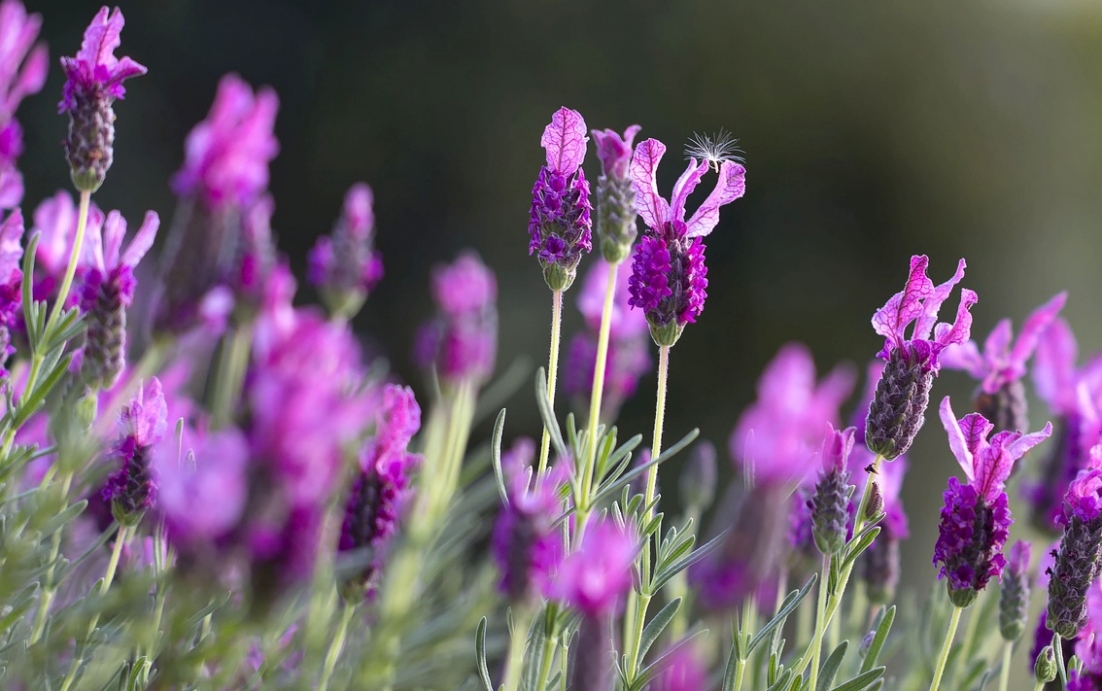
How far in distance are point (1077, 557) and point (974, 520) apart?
8 cm

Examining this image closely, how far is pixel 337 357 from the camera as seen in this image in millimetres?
489

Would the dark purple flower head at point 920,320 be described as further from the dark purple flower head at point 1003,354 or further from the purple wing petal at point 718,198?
the dark purple flower head at point 1003,354

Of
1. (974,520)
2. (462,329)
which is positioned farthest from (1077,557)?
(462,329)

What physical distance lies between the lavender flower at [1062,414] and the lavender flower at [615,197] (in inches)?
23.4

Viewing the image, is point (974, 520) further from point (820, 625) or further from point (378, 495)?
point (378, 495)

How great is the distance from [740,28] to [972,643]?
2.63m

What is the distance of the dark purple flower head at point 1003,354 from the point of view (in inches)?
46.9

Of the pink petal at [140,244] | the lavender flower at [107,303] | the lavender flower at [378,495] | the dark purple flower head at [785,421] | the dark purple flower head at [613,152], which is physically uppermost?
the dark purple flower head at [613,152]

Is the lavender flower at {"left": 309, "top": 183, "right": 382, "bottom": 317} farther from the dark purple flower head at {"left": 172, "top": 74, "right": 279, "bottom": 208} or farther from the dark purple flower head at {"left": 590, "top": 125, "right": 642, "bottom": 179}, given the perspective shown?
the dark purple flower head at {"left": 590, "top": 125, "right": 642, "bottom": 179}

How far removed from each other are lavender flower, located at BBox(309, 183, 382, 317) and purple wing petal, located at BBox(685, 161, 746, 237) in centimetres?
62

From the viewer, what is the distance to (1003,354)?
125cm

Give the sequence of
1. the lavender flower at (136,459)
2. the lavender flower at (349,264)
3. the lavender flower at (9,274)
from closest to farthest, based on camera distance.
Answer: the lavender flower at (136,459) → the lavender flower at (9,274) → the lavender flower at (349,264)

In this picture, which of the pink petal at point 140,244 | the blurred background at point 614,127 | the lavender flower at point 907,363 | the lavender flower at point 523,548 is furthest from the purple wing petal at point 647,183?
the blurred background at point 614,127

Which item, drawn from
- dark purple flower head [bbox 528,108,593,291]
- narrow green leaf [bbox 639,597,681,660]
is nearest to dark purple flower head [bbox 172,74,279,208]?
dark purple flower head [bbox 528,108,593,291]
